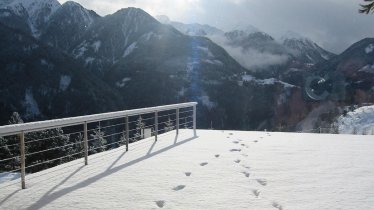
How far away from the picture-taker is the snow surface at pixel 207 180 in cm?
476

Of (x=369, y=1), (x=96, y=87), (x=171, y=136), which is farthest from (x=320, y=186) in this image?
(x=96, y=87)

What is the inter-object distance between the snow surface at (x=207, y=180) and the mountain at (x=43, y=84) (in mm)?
129765

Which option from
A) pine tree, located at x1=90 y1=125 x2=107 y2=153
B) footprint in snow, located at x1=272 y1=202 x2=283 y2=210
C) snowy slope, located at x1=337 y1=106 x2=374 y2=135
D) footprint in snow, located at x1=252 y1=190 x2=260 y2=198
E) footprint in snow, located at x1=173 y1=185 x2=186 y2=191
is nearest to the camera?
footprint in snow, located at x1=272 y1=202 x2=283 y2=210

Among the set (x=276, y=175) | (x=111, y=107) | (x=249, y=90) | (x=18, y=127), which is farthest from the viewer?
(x=249, y=90)

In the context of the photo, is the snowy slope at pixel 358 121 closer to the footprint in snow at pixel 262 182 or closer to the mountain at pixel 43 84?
the footprint in snow at pixel 262 182

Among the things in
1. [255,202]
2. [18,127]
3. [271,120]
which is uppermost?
[18,127]

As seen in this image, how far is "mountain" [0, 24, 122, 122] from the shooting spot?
14262 cm

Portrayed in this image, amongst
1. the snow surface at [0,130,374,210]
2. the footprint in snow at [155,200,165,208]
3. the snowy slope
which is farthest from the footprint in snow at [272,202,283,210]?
the snowy slope

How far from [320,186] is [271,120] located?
6132 inches

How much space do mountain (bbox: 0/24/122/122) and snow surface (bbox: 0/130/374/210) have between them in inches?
5109

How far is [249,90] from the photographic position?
19175 cm

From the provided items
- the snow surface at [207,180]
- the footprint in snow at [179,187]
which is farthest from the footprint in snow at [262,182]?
the footprint in snow at [179,187]

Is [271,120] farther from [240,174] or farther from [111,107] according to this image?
[240,174]

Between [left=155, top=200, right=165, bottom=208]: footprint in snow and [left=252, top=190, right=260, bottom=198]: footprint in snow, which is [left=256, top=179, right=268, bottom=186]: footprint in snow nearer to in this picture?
[left=252, top=190, right=260, bottom=198]: footprint in snow
